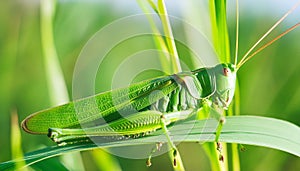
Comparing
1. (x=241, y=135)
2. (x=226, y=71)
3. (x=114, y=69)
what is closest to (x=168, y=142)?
(x=241, y=135)

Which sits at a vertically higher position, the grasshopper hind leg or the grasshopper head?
the grasshopper head

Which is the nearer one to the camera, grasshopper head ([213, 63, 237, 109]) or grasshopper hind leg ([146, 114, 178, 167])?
grasshopper hind leg ([146, 114, 178, 167])

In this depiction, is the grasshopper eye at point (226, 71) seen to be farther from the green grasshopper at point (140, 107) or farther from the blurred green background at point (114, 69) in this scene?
the blurred green background at point (114, 69)

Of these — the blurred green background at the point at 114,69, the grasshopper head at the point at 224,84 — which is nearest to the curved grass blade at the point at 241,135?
the grasshopper head at the point at 224,84

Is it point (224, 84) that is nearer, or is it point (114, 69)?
point (224, 84)

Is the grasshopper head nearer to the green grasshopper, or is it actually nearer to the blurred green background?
the green grasshopper

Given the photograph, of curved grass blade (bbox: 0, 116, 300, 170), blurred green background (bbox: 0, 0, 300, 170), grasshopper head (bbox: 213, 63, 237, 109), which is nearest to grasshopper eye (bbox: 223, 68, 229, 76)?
grasshopper head (bbox: 213, 63, 237, 109)

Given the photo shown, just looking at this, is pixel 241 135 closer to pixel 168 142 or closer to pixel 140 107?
pixel 168 142

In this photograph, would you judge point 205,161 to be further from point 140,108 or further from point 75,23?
point 140,108

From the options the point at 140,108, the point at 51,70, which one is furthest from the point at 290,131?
the point at 51,70
